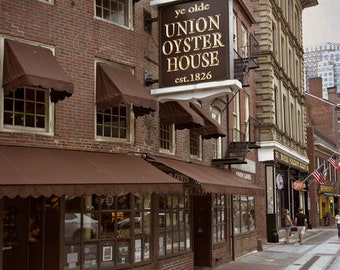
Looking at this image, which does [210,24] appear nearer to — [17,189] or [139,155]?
[139,155]

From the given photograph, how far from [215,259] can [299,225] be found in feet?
30.0

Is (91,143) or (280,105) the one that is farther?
(280,105)

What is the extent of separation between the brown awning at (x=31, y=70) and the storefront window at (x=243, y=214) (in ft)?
34.8

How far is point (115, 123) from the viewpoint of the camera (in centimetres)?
1143

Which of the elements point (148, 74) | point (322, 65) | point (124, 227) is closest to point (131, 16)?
point (148, 74)

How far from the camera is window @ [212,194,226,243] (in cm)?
1605

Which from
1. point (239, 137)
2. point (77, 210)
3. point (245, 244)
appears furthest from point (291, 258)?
point (77, 210)

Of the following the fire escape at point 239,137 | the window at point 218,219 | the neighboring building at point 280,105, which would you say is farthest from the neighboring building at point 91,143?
the neighboring building at point 280,105

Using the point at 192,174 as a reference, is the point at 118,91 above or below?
above

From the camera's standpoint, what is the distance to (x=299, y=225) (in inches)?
928

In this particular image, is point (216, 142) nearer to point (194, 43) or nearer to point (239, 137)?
point (239, 137)

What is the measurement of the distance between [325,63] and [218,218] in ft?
434

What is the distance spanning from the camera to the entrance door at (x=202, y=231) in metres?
15.5

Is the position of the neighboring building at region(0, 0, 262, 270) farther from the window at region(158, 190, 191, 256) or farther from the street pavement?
the street pavement
